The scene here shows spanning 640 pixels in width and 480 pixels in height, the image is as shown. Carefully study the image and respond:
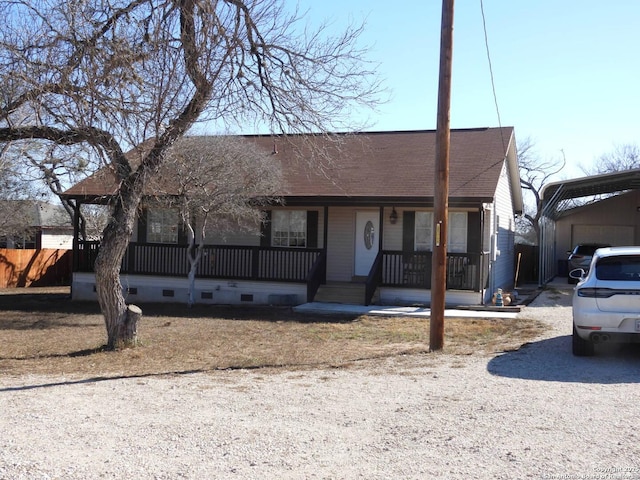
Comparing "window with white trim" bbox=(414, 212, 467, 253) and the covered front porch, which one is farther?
"window with white trim" bbox=(414, 212, 467, 253)

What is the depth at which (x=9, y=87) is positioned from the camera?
360 inches

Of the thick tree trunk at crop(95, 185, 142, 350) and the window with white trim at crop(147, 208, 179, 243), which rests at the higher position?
the window with white trim at crop(147, 208, 179, 243)

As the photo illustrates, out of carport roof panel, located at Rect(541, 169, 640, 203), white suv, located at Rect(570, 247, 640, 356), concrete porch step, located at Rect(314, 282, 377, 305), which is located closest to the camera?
white suv, located at Rect(570, 247, 640, 356)

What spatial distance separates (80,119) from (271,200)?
7.59 m

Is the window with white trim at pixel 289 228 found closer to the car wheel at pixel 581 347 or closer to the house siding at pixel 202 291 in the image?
the house siding at pixel 202 291

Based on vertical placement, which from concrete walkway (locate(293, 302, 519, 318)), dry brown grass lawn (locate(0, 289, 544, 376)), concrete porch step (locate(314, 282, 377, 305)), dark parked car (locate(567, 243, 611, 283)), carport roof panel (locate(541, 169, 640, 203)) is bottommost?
dry brown grass lawn (locate(0, 289, 544, 376))

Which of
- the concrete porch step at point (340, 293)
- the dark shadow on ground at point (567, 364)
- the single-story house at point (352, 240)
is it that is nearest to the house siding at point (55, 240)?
the single-story house at point (352, 240)

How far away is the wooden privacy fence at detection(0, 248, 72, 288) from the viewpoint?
1053 inches

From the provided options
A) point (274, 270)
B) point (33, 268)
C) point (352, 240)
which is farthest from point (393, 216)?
point (33, 268)

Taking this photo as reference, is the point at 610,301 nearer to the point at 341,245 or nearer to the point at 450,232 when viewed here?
the point at 450,232

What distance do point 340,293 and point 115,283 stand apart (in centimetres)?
783

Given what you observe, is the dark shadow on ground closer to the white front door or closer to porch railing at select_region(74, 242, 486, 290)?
porch railing at select_region(74, 242, 486, 290)

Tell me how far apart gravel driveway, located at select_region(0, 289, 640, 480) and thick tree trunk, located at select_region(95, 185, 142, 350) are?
2264 mm

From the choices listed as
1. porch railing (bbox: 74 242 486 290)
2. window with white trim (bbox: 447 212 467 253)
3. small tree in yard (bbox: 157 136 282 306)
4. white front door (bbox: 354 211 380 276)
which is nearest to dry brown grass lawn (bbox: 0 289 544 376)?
porch railing (bbox: 74 242 486 290)
